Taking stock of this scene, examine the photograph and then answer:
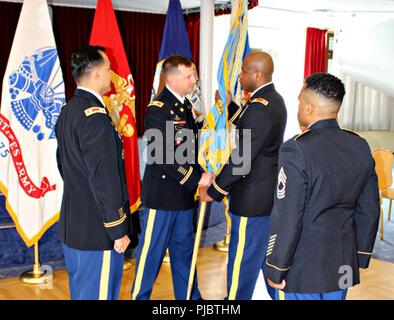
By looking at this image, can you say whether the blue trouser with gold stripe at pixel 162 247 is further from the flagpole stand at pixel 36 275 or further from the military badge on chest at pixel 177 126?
the flagpole stand at pixel 36 275

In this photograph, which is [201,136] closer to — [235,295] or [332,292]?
[235,295]

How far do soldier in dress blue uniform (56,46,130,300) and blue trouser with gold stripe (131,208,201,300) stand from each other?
0.47 metres

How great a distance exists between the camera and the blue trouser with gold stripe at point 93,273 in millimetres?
2189

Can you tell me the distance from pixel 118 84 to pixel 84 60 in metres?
1.62

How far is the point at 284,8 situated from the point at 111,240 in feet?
19.4

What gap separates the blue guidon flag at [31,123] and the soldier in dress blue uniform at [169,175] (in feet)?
3.53

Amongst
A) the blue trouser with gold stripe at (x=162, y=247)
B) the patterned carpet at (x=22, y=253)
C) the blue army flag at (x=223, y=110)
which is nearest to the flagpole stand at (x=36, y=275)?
the patterned carpet at (x=22, y=253)

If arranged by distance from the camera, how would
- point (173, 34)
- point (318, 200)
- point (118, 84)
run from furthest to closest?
point (173, 34), point (118, 84), point (318, 200)

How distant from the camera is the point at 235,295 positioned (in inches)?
107

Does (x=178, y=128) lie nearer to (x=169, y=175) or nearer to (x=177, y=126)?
(x=177, y=126)

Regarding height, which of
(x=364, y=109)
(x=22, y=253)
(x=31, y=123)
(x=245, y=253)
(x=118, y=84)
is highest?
(x=118, y=84)

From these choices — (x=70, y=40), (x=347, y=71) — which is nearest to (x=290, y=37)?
(x=347, y=71)

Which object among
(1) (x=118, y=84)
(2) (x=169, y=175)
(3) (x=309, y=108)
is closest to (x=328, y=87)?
(3) (x=309, y=108)

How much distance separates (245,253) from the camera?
8.81 ft
